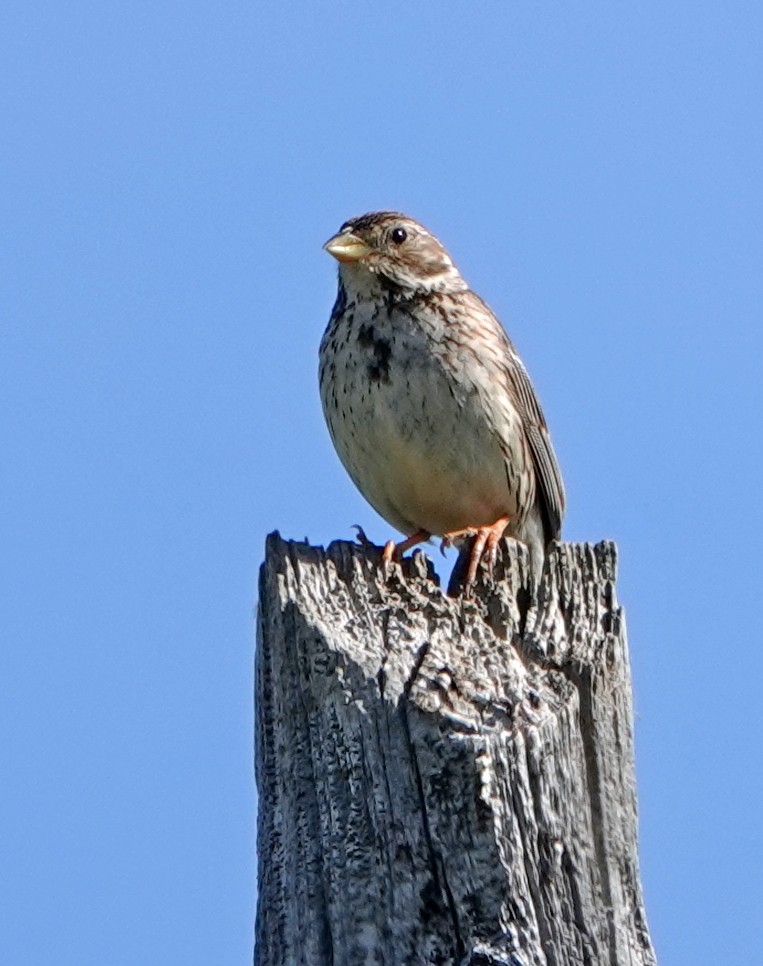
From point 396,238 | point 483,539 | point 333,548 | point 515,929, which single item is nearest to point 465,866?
point 515,929

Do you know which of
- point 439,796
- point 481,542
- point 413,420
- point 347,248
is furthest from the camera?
point 347,248

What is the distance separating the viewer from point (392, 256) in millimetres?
7828

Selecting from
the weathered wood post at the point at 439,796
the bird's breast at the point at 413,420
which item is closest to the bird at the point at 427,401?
the bird's breast at the point at 413,420

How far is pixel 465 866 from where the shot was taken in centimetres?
354

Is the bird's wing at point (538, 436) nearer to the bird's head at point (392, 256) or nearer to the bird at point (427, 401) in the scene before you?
the bird at point (427, 401)

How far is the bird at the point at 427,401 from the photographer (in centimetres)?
723

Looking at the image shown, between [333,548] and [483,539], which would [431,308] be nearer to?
[483,539]

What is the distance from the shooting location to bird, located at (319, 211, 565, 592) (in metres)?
7.23

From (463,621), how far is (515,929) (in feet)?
3.52

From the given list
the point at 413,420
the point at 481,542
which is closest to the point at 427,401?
the point at 413,420

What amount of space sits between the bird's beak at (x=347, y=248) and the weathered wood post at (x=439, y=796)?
3649 mm

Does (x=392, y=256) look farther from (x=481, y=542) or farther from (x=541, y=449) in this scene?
(x=481, y=542)

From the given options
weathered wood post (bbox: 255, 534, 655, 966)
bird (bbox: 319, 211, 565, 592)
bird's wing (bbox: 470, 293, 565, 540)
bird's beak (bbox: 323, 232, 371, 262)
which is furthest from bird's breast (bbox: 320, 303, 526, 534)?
weathered wood post (bbox: 255, 534, 655, 966)

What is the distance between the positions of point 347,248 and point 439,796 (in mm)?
4514
